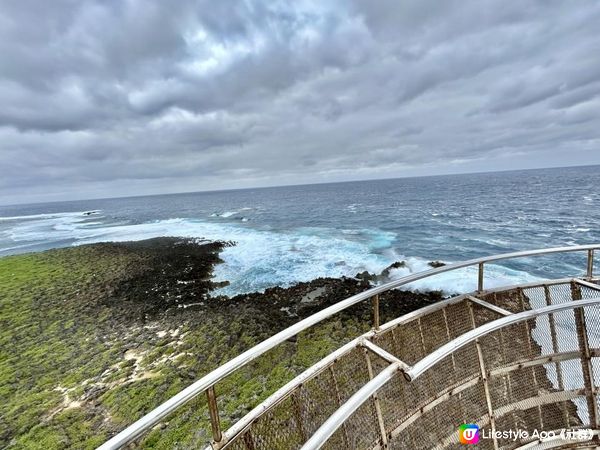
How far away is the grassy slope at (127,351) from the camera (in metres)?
8.25

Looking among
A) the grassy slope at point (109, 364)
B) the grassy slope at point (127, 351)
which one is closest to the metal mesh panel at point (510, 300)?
the grassy slope at point (127, 351)

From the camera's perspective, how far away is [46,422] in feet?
27.5

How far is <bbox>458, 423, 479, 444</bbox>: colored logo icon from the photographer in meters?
3.31

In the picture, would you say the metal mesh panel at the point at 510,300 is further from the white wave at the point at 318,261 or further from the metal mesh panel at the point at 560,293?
the white wave at the point at 318,261

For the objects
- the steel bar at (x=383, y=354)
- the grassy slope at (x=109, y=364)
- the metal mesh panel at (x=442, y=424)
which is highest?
the steel bar at (x=383, y=354)

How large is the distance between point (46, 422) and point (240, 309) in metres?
8.55

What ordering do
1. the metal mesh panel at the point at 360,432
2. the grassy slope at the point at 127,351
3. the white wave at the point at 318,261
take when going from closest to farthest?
1. the metal mesh panel at the point at 360,432
2. the grassy slope at the point at 127,351
3. the white wave at the point at 318,261

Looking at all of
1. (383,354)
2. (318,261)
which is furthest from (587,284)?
(318,261)

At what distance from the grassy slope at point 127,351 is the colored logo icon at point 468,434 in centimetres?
665

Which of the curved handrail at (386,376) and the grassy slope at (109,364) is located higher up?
the curved handrail at (386,376)

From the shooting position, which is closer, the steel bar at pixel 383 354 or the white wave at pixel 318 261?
the steel bar at pixel 383 354

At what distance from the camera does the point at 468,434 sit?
3318 millimetres

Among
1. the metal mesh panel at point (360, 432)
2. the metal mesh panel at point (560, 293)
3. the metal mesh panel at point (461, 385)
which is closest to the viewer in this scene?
the metal mesh panel at point (360, 432)

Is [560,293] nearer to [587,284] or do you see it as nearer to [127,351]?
[587,284]
